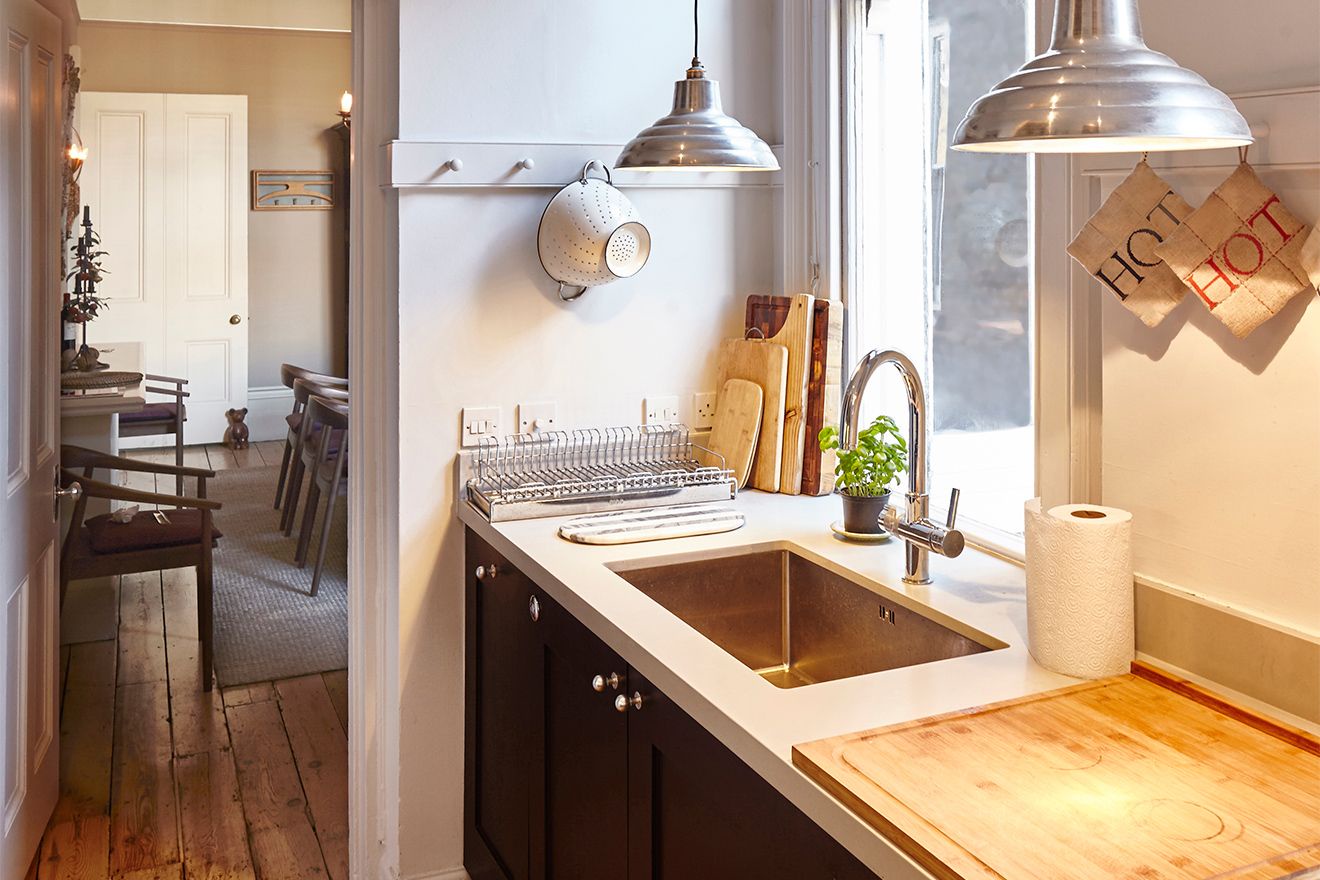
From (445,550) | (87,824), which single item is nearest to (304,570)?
(87,824)

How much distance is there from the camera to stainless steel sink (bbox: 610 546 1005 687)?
2.04m

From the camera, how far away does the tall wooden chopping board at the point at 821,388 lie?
2.52 metres

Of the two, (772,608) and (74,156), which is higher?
(74,156)

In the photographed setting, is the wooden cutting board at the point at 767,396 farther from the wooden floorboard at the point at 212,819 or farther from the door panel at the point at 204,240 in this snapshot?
the door panel at the point at 204,240

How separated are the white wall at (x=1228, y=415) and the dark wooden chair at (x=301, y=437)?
4.33 metres

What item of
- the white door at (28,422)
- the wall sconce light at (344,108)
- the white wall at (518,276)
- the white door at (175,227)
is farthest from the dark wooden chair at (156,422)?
A: the white wall at (518,276)

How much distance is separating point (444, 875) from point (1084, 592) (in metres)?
1.77

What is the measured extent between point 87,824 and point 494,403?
5.40ft

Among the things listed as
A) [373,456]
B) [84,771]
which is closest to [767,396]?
[373,456]

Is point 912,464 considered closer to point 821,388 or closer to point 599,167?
point 821,388

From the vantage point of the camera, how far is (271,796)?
3244 millimetres

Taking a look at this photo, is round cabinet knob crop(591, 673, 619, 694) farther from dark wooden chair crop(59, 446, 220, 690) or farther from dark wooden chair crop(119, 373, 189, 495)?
dark wooden chair crop(119, 373, 189, 495)

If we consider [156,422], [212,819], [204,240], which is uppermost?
[204,240]

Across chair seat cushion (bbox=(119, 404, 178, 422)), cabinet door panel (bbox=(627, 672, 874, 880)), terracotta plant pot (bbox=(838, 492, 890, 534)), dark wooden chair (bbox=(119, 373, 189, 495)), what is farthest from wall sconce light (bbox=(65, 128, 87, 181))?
cabinet door panel (bbox=(627, 672, 874, 880))
